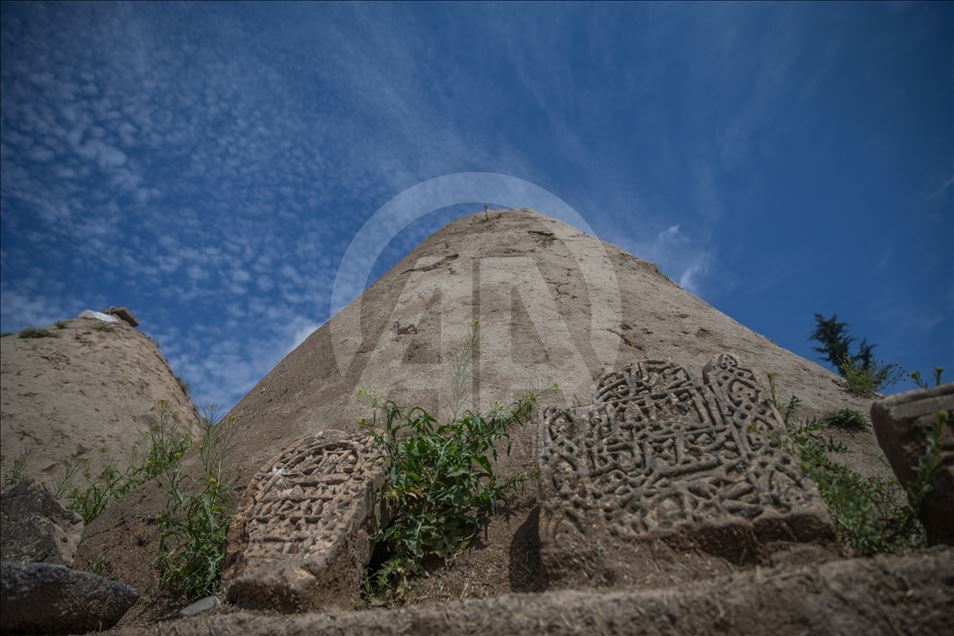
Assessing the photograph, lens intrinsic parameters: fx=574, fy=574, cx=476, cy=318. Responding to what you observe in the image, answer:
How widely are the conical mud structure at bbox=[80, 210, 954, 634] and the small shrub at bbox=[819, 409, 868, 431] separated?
0.36 feet

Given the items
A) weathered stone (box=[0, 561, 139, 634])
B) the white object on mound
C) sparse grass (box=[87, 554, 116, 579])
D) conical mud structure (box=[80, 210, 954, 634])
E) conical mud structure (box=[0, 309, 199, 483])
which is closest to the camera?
conical mud structure (box=[80, 210, 954, 634])

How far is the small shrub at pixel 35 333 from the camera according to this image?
364 inches

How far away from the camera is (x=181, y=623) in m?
2.49

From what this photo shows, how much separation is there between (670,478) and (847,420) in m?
2.53

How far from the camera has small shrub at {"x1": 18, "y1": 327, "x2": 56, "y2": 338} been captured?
9242 millimetres

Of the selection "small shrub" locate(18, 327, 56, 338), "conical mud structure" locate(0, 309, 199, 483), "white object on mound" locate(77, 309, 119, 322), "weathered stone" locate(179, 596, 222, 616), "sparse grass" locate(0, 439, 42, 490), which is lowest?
"weathered stone" locate(179, 596, 222, 616)

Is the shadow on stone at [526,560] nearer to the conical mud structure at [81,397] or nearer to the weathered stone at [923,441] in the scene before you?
the weathered stone at [923,441]

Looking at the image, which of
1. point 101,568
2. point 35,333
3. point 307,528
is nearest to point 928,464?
point 307,528

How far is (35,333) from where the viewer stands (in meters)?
9.32

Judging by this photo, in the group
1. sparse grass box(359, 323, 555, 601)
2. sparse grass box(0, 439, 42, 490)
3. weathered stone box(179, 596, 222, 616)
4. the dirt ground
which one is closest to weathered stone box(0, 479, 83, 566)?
weathered stone box(179, 596, 222, 616)

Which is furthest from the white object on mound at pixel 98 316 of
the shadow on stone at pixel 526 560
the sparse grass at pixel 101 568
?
the shadow on stone at pixel 526 560

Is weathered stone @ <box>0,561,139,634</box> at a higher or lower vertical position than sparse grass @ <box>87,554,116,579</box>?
lower

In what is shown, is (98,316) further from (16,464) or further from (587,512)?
(587,512)

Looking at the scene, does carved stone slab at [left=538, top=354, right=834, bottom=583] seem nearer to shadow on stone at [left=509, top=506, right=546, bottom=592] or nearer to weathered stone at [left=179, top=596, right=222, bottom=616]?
shadow on stone at [left=509, top=506, right=546, bottom=592]
